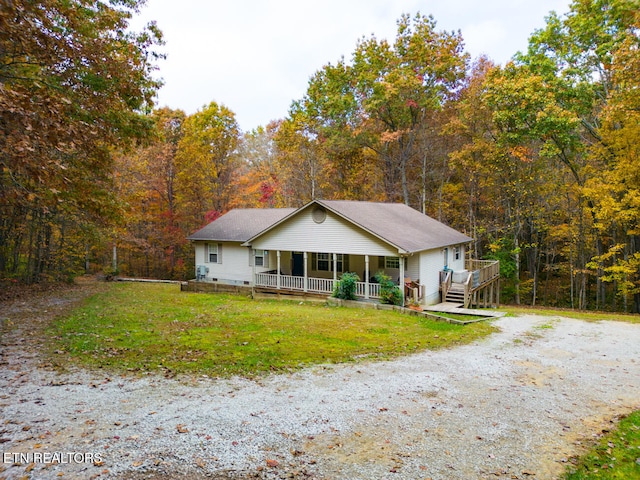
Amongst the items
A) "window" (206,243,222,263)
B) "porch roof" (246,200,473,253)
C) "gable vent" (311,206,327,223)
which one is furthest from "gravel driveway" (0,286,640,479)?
"window" (206,243,222,263)

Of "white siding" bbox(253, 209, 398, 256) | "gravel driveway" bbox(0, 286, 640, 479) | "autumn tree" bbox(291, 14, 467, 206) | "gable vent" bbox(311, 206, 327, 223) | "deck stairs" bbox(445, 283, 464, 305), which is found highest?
"autumn tree" bbox(291, 14, 467, 206)

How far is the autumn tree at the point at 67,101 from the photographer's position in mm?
8031

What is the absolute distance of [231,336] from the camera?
36.4ft

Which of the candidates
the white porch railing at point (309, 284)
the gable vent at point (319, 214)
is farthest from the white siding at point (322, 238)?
the white porch railing at point (309, 284)

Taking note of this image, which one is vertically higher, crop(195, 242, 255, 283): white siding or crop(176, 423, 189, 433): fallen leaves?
crop(195, 242, 255, 283): white siding

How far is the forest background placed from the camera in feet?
42.1

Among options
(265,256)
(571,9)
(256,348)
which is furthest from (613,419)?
(571,9)

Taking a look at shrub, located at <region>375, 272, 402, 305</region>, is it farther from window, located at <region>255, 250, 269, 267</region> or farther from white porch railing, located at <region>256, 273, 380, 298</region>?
window, located at <region>255, 250, 269, 267</region>

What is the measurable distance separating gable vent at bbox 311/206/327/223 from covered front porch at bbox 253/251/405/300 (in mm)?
1858

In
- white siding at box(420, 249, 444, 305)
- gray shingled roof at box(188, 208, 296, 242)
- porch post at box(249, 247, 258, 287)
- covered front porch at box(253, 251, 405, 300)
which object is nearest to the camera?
white siding at box(420, 249, 444, 305)

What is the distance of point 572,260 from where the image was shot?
27.8 meters

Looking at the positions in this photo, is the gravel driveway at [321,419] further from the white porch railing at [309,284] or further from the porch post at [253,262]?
the porch post at [253,262]

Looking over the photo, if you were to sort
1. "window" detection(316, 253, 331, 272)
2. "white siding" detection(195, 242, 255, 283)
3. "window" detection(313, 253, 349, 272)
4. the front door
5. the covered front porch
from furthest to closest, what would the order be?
"white siding" detection(195, 242, 255, 283)
the front door
"window" detection(316, 253, 331, 272)
"window" detection(313, 253, 349, 272)
the covered front porch

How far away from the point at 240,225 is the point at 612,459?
73.1 ft
